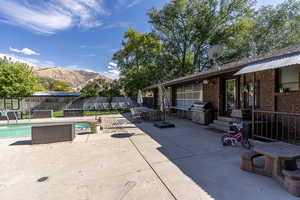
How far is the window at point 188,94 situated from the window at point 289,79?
439cm

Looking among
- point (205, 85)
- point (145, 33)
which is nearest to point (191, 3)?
point (145, 33)

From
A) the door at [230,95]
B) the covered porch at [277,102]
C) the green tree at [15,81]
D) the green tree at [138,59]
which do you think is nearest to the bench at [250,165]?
the covered porch at [277,102]

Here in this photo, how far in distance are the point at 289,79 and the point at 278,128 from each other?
1.55 meters

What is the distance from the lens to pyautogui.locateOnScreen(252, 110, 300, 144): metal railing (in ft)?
13.3

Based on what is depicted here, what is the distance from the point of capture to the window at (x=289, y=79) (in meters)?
3.96

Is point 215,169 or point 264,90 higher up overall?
point 264,90

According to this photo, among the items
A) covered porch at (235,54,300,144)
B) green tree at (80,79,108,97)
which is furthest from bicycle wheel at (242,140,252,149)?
green tree at (80,79,108,97)

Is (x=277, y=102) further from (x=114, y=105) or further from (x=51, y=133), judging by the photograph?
(x=114, y=105)

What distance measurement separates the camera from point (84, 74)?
130125 mm

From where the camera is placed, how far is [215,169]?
2844 mm

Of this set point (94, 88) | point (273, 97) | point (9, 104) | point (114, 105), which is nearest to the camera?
point (273, 97)

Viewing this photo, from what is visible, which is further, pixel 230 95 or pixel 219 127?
pixel 230 95

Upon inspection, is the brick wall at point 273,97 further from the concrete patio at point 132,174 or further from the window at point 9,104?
the window at point 9,104

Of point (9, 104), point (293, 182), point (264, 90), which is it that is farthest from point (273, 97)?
point (9, 104)
